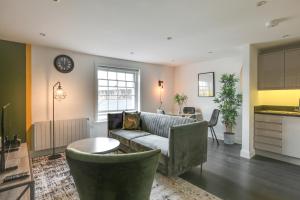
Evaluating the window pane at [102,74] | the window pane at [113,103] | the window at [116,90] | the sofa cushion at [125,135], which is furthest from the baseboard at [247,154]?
the window pane at [102,74]

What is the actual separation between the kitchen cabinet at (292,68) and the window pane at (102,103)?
4232 mm

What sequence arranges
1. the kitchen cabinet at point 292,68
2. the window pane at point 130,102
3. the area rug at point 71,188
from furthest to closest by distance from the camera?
the window pane at point 130,102
the kitchen cabinet at point 292,68
the area rug at point 71,188

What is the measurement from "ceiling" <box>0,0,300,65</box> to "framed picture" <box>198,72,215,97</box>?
1.47 meters

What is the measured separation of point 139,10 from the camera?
208 cm

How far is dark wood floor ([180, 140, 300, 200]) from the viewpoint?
7.14 ft

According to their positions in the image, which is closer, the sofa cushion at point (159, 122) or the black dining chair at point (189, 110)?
the sofa cushion at point (159, 122)

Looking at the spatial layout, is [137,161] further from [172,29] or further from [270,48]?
[270,48]

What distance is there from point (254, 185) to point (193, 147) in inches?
38.2

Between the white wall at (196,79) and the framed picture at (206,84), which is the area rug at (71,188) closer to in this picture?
the white wall at (196,79)

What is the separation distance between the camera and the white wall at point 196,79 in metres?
4.51

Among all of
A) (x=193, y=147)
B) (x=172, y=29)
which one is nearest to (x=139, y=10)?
(x=172, y=29)

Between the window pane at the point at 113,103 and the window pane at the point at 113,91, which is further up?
the window pane at the point at 113,91

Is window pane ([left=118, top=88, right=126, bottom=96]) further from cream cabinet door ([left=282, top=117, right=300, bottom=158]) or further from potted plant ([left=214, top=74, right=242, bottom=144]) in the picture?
cream cabinet door ([left=282, top=117, right=300, bottom=158])

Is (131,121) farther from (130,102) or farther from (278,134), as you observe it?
(278,134)
